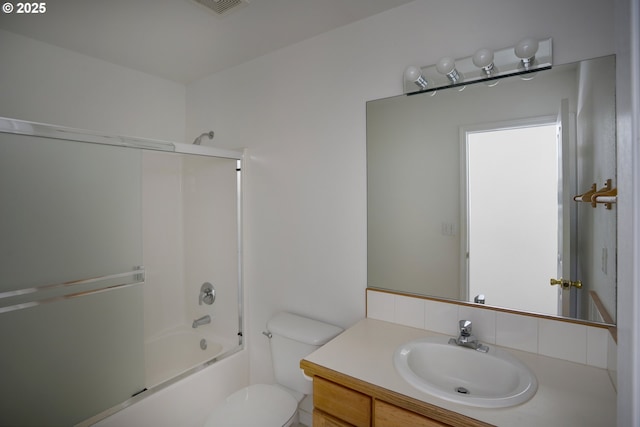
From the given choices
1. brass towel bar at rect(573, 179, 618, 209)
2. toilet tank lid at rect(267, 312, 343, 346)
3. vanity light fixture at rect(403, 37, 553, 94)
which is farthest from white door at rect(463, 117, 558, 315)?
toilet tank lid at rect(267, 312, 343, 346)

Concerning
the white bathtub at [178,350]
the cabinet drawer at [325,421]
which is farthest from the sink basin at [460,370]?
the white bathtub at [178,350]

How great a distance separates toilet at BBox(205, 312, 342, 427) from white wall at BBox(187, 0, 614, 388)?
0.51 feet

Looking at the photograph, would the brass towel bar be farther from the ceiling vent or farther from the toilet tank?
the ceiling vent

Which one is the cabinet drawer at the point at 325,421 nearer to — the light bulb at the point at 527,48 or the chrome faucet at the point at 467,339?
the chrome faucet at the point at 467,339

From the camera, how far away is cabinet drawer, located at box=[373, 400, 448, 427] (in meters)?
1.00

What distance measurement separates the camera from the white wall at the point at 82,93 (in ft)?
6.23

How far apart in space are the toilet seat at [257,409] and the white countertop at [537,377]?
1.74 ft

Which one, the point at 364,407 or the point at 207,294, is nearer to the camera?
the point at 364,407

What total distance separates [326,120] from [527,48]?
102 centimetres

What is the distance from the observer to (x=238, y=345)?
2.32 m

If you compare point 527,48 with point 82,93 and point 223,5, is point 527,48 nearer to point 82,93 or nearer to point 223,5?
point 223,5

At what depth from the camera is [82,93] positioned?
217 centimetres

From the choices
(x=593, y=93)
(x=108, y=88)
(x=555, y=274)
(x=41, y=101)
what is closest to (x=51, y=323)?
(x=41, y=101)

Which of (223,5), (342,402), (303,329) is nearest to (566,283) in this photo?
(342,402)
